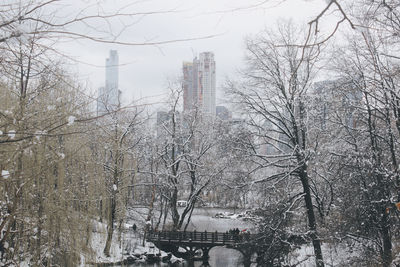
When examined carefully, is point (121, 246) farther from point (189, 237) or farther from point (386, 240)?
point (189, 237)

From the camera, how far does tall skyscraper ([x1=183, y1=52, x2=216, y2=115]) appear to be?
21.8 m

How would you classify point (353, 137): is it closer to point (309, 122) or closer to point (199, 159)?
point (309, 122)

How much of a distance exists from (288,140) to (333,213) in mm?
2647

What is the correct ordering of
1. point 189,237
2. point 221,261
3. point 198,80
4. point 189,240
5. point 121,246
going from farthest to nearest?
point 198,80, point 189,237, point 189,240, point 221,261, point 121,246

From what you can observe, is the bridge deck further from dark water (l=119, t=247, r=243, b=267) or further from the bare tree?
the bare tree

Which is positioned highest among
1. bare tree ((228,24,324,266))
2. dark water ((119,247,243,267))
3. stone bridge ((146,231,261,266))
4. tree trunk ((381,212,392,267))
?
bare tree ((228,24,324,266))

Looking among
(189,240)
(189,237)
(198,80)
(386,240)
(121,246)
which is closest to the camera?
(386,240)

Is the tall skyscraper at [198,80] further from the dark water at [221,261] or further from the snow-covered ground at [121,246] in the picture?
the dark water at [221,261]

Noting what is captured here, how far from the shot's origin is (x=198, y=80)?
23.5m

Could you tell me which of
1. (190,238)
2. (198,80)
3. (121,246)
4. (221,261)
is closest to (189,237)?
(190,238)

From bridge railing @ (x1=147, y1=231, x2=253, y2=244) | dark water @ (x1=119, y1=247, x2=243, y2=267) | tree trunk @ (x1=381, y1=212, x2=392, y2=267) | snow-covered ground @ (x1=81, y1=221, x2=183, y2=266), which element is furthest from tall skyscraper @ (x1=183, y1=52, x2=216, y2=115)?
tree trunk @ (x1=381, y1=212, x2=392, y2=267)

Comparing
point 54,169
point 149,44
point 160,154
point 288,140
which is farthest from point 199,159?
point 149,44

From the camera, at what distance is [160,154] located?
20266 mm

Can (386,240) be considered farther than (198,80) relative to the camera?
No
